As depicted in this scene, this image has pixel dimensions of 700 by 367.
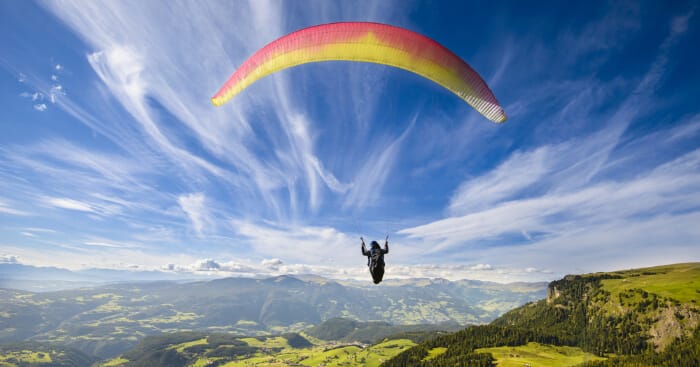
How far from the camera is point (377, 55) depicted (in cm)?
1496

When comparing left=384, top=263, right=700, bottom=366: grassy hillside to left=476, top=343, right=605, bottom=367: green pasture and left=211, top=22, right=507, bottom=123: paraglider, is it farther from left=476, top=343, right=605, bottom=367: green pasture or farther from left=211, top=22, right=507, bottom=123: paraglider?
left=211, top=22, right=507, bottom=123: paraglider

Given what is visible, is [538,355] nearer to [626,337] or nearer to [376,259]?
[626,337]

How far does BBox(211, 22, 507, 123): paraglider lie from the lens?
14258mm

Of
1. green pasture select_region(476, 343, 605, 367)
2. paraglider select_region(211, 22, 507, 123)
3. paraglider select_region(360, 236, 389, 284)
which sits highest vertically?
paraglider select_region(211, 22, 507, 123)

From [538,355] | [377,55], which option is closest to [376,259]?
[377,55]

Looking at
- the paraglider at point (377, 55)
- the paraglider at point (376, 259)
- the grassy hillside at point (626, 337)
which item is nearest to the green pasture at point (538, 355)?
the grassy hillside at point (626, 337)

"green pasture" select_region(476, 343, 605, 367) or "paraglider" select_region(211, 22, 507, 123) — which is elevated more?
"paraglider" select_region(211, 22, 507, 123)

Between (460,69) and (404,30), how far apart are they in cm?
309

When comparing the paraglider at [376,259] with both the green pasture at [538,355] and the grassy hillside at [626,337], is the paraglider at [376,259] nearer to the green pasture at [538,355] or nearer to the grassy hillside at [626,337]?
the green pasture at [538,355]

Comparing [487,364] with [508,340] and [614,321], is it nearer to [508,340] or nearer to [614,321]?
[508,340]

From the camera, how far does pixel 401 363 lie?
169 meters

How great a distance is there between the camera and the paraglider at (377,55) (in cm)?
1426

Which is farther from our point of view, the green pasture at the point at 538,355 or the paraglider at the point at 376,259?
the green pasture at the point at 538,355

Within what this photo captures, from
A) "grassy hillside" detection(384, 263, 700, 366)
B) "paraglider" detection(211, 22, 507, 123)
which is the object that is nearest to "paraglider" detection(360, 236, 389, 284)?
"paraglider" detection(211, 22, 507, 123)
